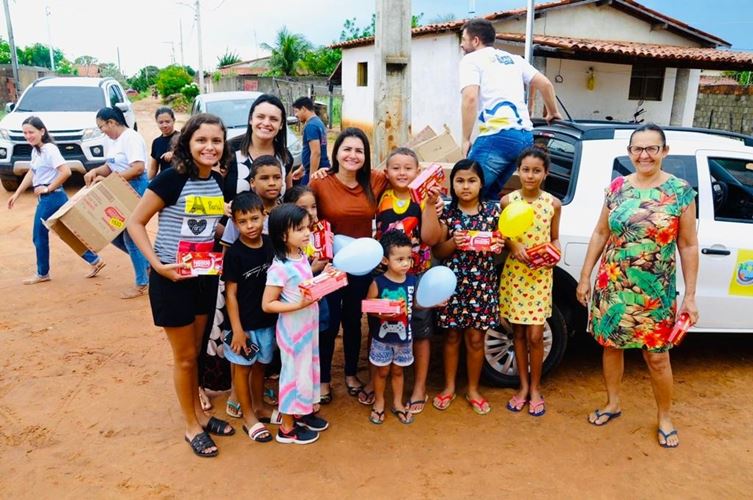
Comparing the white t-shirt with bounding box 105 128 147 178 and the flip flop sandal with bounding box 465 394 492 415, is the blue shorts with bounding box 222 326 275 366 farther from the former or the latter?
the white t-shirt with bounding box 105 128 147 178

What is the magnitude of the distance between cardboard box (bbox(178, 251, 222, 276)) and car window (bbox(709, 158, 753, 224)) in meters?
3.19

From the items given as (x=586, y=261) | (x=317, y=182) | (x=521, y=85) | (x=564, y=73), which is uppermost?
(x=564, y=73)

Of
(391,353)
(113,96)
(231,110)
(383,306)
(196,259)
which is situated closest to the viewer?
(196,259)

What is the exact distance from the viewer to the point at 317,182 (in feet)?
11.5

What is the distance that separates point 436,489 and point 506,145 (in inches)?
91.1

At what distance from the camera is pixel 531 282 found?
351 centimetres

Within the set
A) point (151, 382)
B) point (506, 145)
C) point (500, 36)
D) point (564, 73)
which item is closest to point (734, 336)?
point (506, 145)

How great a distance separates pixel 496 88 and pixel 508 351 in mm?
1848

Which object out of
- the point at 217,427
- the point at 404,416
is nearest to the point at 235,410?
the point at 217,427

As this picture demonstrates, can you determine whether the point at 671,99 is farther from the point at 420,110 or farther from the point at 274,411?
the point at 274,411

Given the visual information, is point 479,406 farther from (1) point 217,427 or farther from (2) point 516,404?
(1) point 217,427

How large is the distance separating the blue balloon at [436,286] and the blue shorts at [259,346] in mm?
895

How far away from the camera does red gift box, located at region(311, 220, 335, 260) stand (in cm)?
336

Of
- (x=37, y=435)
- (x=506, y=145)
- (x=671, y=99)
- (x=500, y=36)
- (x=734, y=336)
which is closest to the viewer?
(x=37, y=435)
